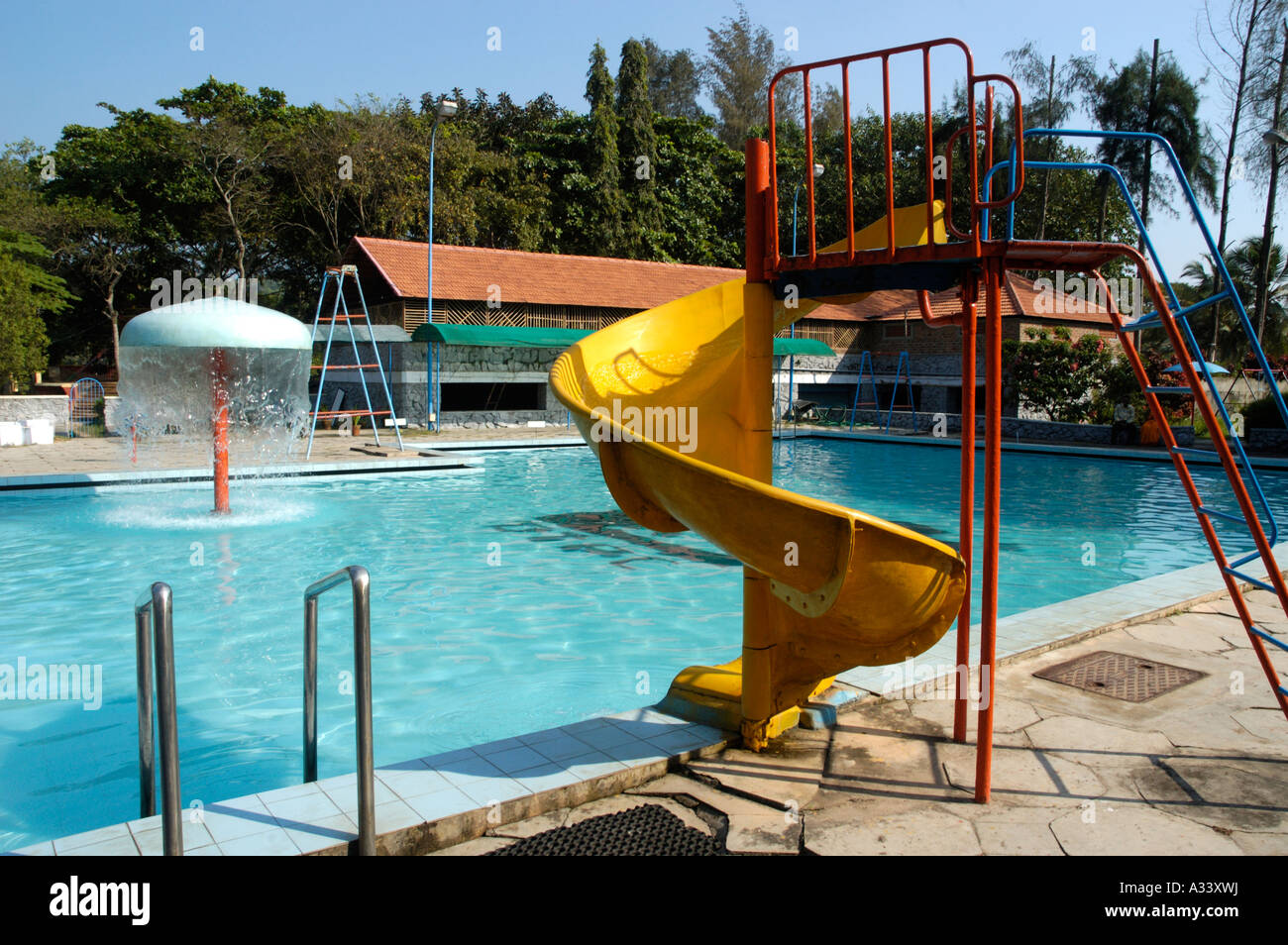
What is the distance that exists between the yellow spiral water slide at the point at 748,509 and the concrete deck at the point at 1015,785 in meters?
0.44

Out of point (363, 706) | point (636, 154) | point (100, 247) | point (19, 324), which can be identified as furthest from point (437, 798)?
point (636, 154)

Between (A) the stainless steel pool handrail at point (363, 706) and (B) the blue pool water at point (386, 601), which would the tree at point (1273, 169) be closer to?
(B) the blue pool water at point (386, 601)

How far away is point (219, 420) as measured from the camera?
481 inches

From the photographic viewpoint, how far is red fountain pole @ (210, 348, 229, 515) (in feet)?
38.3

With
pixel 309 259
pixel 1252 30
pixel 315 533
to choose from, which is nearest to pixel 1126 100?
pixel 1252 30

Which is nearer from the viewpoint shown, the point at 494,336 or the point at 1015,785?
the point at 1015,785

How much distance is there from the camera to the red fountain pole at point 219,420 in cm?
1167

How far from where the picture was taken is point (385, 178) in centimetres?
3525

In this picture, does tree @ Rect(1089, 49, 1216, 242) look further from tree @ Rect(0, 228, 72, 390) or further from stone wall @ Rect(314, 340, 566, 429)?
tree @ Rect(0, 228, 72, 390)

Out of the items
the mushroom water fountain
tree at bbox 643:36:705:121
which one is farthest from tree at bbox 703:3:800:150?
the mushroom water fountain

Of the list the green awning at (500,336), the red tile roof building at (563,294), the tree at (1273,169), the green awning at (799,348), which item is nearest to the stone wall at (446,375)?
the green awning at (500,336)

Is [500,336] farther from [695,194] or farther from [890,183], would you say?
[890,183]

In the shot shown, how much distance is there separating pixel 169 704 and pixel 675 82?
69.9 metres
